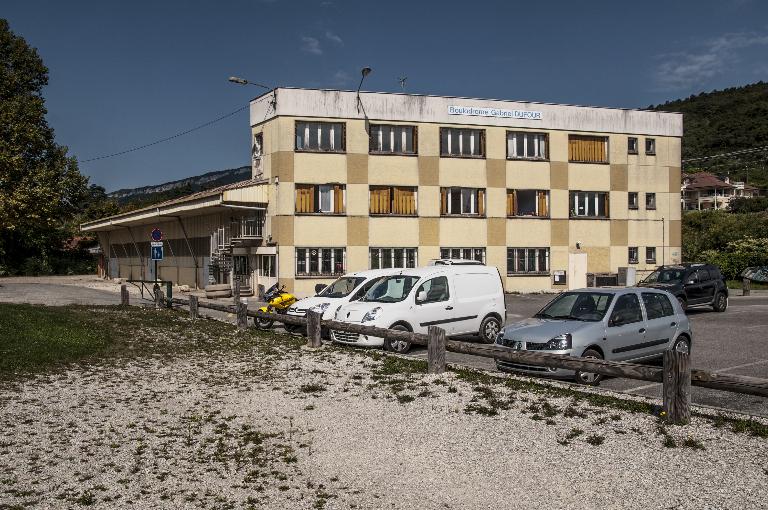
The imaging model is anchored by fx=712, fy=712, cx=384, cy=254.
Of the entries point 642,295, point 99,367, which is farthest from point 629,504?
point 99,367

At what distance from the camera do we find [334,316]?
1733 centimetres

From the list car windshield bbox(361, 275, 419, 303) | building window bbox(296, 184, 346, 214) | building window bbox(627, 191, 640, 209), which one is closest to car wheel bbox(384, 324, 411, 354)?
car windshield bbox(361, 275, 419, 303)

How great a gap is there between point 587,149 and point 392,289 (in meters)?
25.3

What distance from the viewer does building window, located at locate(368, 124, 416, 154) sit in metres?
34.3

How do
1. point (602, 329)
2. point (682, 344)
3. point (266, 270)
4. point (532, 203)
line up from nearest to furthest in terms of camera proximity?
point (602, 329) < point (682, 344) < point (266, 270) < point (532, 203)

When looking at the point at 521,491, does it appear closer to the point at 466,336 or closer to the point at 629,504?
the point at 629,504

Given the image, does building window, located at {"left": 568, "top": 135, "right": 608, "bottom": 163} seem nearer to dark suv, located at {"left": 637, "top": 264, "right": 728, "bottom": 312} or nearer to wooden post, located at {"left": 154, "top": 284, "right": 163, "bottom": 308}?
dark suv, located at {"left": 637, "top": 264, "right": 728, "bottom": 312}

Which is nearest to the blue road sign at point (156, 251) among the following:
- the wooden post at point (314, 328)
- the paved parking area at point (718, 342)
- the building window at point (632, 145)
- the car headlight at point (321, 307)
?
the paved parking area at point (718, 342)

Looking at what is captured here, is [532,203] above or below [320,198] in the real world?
above

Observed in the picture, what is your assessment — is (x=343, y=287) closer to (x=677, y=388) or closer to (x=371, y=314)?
(x=371, y=314)

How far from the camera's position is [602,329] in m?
11.6

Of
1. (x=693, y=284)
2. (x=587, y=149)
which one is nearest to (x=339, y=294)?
(x=693, y=284)

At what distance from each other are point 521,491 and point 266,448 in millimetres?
2897

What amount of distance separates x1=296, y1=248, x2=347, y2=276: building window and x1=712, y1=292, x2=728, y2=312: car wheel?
16191 mm
